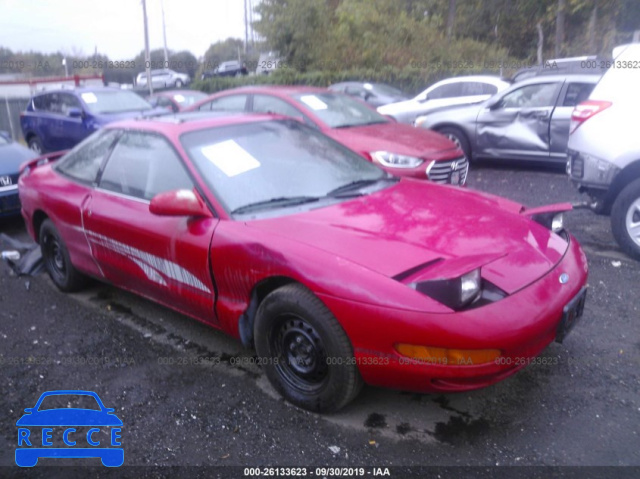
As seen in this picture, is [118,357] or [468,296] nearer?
[468,296]

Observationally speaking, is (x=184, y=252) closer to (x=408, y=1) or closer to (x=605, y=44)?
(x=605, y=44)

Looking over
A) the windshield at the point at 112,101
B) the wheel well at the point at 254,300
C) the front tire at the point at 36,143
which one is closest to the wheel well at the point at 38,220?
the wheel well at the point at 254,300

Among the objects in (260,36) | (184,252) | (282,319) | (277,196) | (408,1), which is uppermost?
(408,1)

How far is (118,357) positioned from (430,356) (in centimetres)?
231

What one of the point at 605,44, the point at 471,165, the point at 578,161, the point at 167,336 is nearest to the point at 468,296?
the point at 167,336

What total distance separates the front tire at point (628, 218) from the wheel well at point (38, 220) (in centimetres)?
518

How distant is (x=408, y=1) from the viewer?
1282 inches

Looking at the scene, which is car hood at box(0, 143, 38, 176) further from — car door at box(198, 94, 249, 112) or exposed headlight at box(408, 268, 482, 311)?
exposed headlight at box(408, 268, 482, 311)

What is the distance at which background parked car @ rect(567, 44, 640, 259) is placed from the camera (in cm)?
525

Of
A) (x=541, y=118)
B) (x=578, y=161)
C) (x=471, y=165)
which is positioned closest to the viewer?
(x=578, y=161)

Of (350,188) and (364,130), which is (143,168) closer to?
(350,188)

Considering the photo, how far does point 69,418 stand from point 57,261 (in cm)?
226

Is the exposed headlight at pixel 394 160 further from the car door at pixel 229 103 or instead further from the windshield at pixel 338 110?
the car door at pixel 229 103

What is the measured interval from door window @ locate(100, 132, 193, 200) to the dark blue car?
20.8 ft
